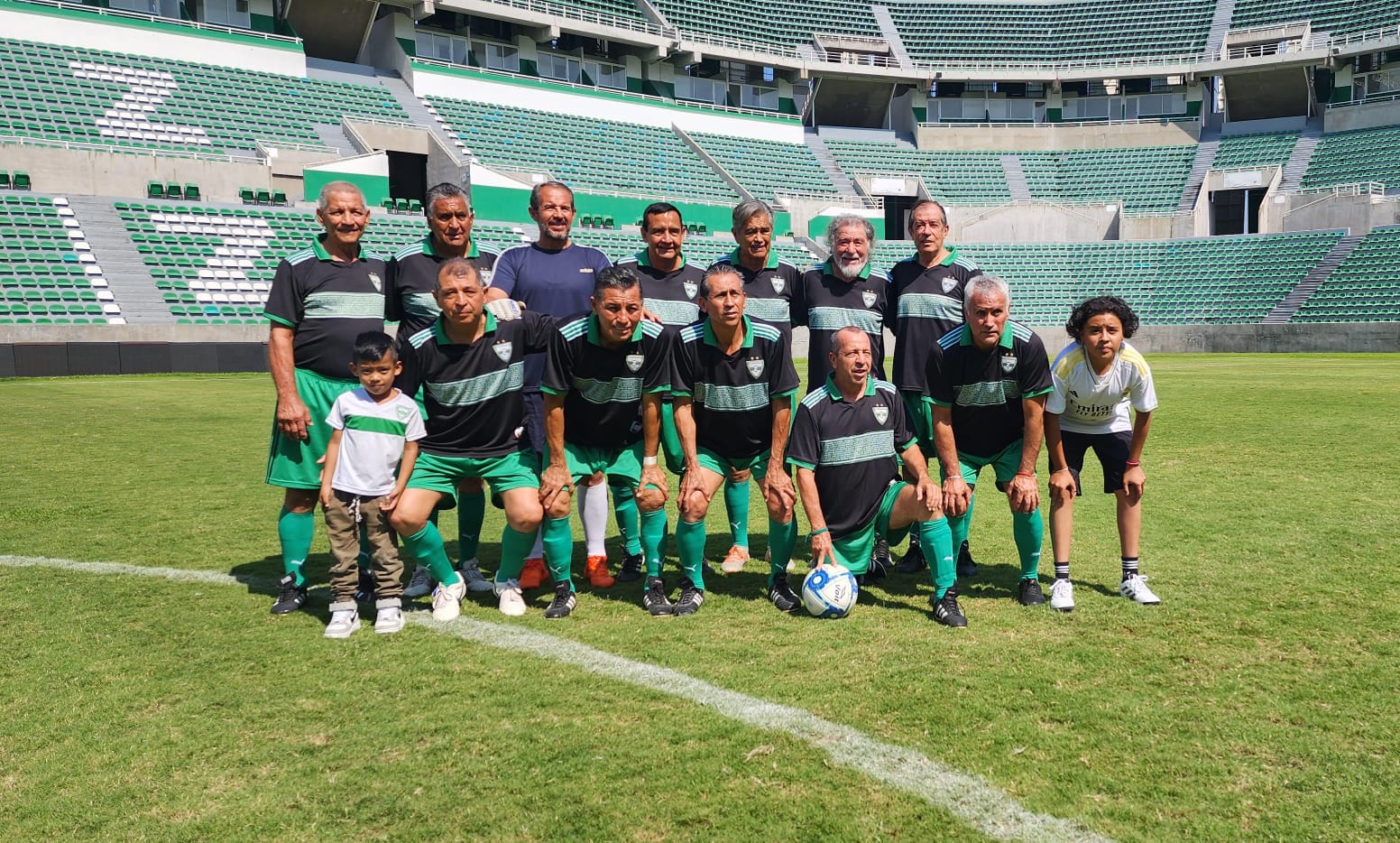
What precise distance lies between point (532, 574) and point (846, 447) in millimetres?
2043

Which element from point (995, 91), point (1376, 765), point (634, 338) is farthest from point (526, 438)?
point (995, 91)

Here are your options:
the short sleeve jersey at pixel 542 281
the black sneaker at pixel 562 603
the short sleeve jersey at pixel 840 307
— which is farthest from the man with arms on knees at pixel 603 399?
the short sleeve jersey at pixel 840 307

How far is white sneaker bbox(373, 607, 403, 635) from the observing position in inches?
190

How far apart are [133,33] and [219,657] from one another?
35587mm

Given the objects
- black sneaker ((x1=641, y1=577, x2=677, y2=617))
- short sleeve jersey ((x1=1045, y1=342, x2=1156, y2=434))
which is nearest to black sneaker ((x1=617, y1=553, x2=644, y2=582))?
black sneaker ((x1=641, y1=577, x2=677, y2=617))

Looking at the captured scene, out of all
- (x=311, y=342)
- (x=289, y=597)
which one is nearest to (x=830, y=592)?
(x=289, y=597)

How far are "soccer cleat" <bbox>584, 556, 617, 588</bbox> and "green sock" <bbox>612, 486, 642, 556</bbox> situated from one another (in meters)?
0.22

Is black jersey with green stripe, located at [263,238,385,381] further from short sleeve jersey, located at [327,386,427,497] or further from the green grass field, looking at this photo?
the green grass field

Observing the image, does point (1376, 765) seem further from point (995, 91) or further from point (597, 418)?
point (995, 91)

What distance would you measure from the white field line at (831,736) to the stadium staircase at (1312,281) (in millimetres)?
35291

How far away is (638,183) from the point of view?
38344 mm

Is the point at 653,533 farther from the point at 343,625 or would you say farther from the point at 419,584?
the point at 343,625

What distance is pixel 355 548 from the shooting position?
196 inches

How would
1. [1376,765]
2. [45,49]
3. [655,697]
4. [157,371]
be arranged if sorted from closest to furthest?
[1376,765]
[655,697]
[157,371]
[45,49]
